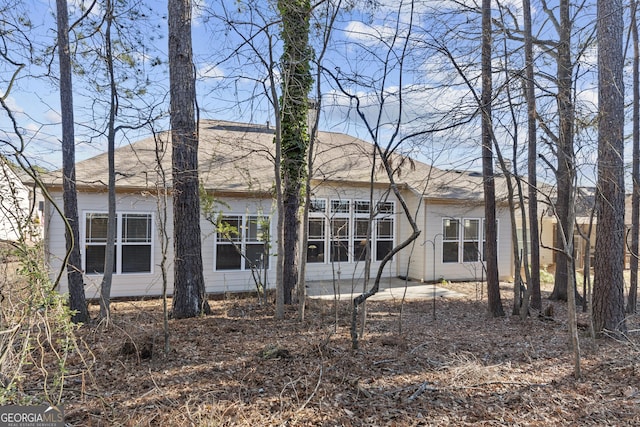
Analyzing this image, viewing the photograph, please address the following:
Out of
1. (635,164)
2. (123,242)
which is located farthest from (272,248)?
(635,164)

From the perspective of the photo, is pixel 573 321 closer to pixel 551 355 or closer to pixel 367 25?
pixel 551 355

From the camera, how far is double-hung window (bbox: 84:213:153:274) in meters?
8.89

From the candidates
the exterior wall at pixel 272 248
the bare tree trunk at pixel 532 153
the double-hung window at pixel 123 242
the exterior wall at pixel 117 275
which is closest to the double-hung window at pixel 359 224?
the exterior wall at pixel 272 248

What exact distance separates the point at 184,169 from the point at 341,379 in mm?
4552

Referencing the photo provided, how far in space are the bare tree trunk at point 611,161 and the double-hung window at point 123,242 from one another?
917cm

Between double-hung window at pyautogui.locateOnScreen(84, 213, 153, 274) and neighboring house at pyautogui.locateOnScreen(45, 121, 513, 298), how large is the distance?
22 millimetres

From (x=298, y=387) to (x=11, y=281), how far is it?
8.24ft

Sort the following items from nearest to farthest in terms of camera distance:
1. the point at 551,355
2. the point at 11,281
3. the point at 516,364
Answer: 1. the point at 11,281
2. the point at 516,364
3. the point at 551,355

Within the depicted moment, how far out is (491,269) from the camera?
764 cm

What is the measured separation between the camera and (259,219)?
872 cm

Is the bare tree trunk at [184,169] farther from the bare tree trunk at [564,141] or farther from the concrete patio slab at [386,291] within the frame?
the bare tree trunk at [564,141]

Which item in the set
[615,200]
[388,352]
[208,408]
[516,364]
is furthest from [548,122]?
[208,408]

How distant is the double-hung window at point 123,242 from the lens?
8.89m

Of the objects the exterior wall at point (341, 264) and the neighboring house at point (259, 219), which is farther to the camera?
the exterior wall at point (341, 264)
